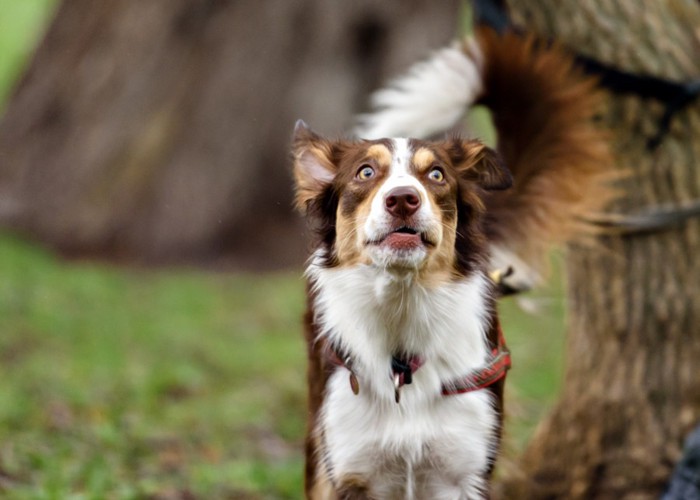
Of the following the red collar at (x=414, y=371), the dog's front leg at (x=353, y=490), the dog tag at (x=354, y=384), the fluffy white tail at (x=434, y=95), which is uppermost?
the fluffy white tail at (x=434, y=95)

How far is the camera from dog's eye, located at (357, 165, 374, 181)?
372 centimetres

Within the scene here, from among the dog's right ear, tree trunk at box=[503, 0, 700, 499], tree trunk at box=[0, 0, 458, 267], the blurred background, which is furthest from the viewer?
tree trunk at box=[0, 0, 458, 267]

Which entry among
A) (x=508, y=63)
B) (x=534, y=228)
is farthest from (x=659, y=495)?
(x=508, y=63)

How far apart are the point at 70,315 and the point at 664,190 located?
564 centimetres

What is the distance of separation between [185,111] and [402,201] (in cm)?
836

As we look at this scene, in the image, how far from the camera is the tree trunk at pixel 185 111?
11.4m

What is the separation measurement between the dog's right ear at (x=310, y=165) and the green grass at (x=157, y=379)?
6.61 feet

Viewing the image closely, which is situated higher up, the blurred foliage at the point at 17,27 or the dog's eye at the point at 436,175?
the blurred foliage at the point at 17,27

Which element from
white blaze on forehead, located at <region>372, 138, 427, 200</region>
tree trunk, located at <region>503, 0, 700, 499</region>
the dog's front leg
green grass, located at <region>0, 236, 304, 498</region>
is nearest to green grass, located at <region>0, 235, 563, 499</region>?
green grass, located at <region>0, 236, 304, 498</region>

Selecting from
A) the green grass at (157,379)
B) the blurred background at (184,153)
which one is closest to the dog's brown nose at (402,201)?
the green grass at (157,379)

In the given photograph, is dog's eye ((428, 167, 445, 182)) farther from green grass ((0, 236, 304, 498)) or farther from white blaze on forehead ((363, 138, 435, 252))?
green grass ((0, 236, 304, 498))

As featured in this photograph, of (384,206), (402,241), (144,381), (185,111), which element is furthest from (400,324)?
(185,111)

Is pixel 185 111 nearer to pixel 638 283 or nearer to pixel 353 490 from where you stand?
pixel 638 283

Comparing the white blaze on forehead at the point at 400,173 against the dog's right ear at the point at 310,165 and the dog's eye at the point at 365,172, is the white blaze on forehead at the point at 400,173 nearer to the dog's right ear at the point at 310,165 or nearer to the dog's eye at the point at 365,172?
the dog's eye at the point at 365,172
